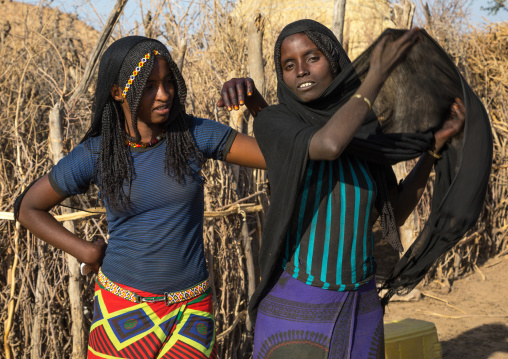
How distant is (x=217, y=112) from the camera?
13.2 ft

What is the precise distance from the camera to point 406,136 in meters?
1.92

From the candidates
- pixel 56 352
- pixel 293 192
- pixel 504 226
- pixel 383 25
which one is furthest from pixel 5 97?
pixel 383 25

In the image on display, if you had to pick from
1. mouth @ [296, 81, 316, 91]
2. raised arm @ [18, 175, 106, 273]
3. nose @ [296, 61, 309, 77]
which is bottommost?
raised arm @ [18, 175, 106, 273]

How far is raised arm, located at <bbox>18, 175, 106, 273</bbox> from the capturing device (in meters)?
2.09

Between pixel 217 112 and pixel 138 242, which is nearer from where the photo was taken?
pixel 138 242

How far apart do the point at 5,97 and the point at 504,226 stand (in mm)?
6053

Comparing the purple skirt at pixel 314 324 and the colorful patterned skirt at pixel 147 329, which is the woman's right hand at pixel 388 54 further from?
the colorful patterned skirt at pixel 147 329

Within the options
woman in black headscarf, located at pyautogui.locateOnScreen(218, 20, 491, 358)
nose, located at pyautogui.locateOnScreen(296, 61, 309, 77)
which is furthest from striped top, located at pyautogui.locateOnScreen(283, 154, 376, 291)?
nose, located at pyautogui.locateOnScreen(296, 61, 309, 77)

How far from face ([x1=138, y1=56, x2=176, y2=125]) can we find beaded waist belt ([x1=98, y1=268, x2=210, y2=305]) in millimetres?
627

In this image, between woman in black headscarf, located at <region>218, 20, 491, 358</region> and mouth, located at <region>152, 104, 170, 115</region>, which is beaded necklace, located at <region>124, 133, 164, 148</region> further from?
woman in black headscarf, located at <region>218, 20, 491, 358</region>

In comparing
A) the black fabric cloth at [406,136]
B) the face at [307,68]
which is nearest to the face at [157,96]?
the black fabric cloth at [406,136]

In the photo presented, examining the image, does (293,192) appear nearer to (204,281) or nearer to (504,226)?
(204,281)

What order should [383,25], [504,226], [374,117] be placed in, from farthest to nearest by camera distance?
[383,25] → [504,226] → [374,117]

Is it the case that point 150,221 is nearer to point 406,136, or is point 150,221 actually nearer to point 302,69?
point 302,69
